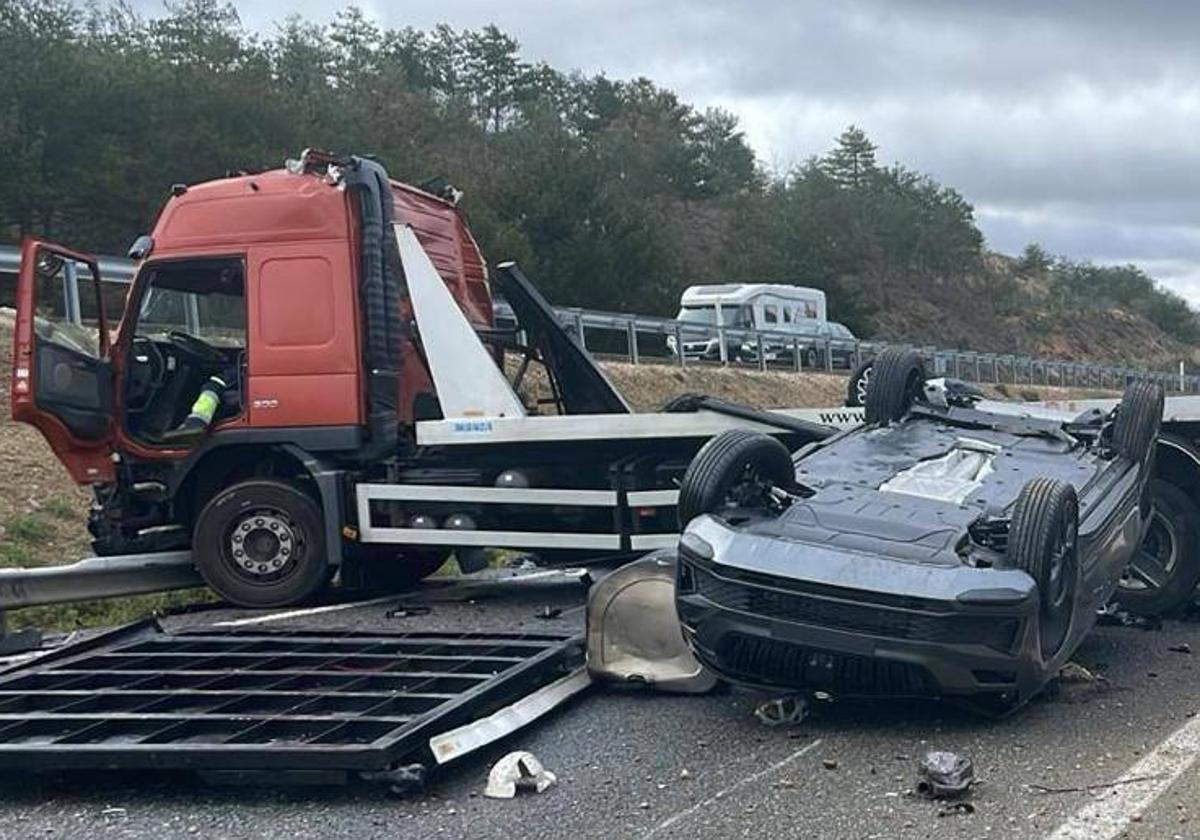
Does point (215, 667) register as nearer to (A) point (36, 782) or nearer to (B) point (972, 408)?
(A) point (36, 782)

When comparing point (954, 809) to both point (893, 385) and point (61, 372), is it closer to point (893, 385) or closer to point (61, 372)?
point (893, 385)

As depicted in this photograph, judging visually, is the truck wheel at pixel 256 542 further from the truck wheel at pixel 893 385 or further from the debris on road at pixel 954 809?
the debris on road at pixel 954 809

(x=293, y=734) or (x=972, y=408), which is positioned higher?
(x=972, y=408)

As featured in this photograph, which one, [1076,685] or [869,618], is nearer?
[869,618]

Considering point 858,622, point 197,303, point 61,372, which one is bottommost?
point 858,622

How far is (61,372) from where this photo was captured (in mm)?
8227

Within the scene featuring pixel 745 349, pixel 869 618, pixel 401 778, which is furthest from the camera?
pixel 745 349

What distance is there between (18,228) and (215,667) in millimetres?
21261

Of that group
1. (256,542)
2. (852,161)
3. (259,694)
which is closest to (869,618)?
(259,694)

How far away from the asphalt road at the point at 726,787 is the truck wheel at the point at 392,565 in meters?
3.24

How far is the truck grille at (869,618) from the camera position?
4.70 metres

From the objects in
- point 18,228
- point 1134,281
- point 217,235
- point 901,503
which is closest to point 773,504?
point 901,503

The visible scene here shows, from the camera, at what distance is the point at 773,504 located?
5453 millimetres

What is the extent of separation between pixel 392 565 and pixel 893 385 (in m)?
4.02
